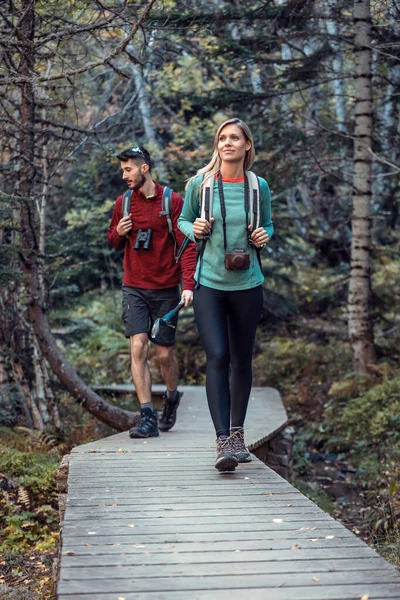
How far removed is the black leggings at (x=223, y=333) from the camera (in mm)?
5887

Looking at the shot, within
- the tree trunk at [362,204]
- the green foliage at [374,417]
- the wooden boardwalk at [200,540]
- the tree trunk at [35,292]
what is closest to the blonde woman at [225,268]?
the wooden boardwalk at [200,540]

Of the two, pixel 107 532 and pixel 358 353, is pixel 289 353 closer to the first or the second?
pixel 358 353

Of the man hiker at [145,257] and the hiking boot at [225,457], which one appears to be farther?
the man hiker at [145,257]

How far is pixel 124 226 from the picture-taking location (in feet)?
24.5

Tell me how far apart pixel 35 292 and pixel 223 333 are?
390 centimetres

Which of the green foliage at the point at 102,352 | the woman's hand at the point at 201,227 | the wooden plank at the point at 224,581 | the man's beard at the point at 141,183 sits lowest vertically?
the green foliage at the point at 102,352

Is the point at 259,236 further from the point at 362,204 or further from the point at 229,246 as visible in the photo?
the point at 362,204

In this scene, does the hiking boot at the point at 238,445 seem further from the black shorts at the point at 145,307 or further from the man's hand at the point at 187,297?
the black shorts at the point at 145,307

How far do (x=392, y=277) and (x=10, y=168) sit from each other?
10.7m

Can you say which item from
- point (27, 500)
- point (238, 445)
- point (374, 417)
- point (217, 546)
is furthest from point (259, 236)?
point (374, 417)

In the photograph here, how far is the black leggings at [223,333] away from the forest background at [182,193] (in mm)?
1719

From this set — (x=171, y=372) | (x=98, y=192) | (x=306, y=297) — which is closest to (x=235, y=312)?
(x=171, y=372)

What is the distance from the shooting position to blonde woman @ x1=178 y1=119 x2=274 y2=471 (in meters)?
5.86

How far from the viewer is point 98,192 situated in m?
17.9
